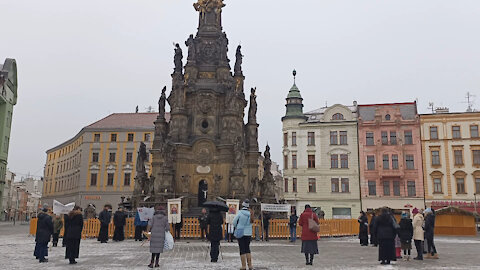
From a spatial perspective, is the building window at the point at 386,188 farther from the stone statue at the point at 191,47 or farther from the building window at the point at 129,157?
the building window at the point at 129,157

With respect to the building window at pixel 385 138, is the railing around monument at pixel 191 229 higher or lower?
lower

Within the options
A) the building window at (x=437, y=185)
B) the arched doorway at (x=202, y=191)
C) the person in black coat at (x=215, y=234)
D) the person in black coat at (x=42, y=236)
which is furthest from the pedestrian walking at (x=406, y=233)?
the building window at (x=437, y=185)

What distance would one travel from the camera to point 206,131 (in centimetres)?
2939

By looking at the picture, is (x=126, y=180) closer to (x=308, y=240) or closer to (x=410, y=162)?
(x=410, y=162)

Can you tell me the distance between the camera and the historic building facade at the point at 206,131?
27.3 meters

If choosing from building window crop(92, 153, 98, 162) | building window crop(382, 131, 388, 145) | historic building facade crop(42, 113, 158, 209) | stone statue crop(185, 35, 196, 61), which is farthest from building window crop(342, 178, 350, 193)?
building window crop(92, 153, 98, 162)

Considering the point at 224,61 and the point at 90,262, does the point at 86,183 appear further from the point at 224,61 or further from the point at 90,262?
the point at 90,262

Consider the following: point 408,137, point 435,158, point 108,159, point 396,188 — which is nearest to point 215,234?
point 396,188

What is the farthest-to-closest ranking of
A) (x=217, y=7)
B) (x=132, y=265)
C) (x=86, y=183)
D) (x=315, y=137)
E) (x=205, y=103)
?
(x=86, y=183) → (x=315, y=137) → (x=217, y=7) → (x=205, y=103) → (x=132, y=265)

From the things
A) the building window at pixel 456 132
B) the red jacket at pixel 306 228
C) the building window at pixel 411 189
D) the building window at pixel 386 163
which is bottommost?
the red jacket at pixel 306 228

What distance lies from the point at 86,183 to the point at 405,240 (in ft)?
176

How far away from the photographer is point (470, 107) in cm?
5472

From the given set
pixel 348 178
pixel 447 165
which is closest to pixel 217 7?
pixel 348 178

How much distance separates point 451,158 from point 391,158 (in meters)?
6.52
